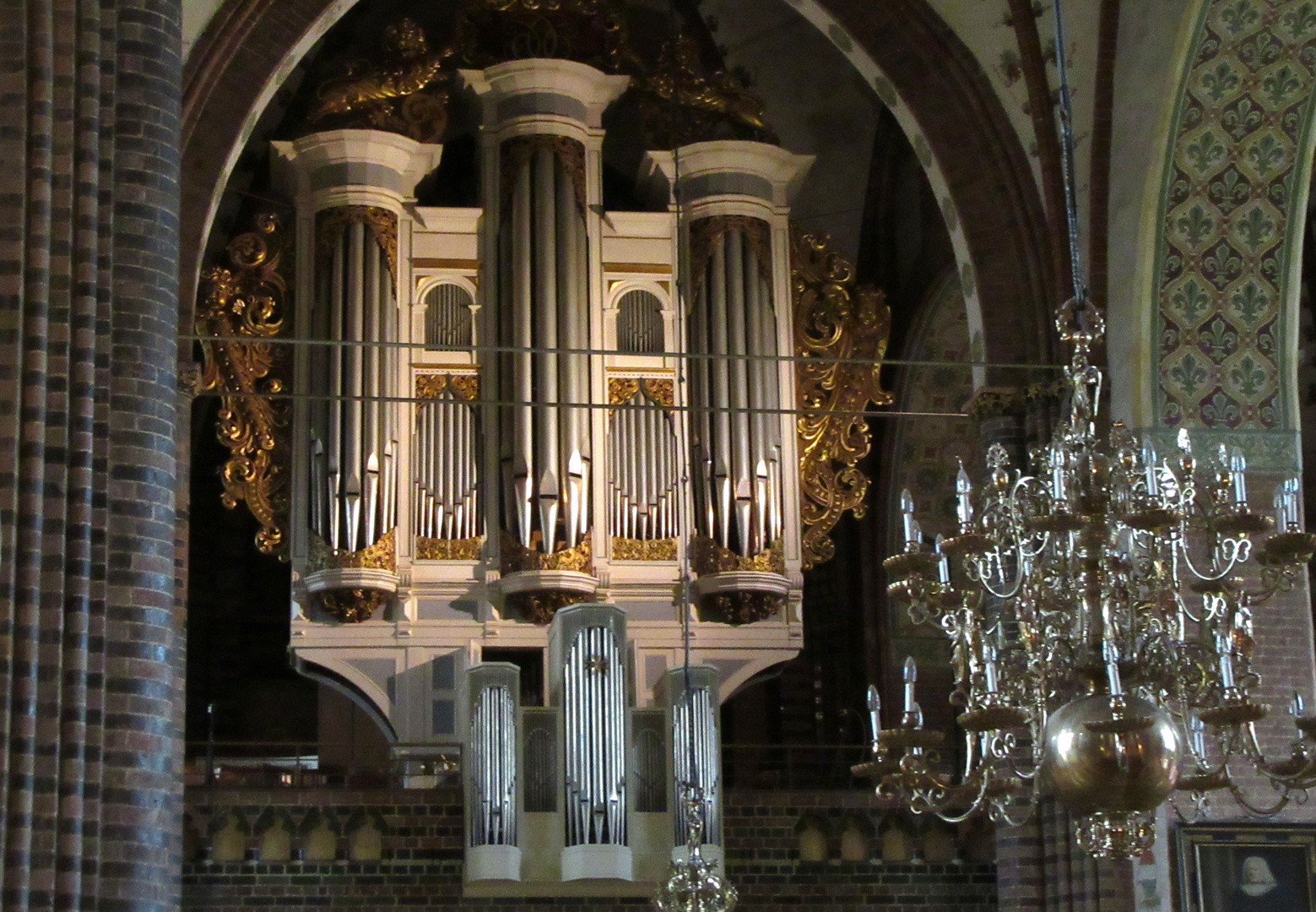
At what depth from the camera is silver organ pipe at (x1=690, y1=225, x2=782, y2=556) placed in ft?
55.7

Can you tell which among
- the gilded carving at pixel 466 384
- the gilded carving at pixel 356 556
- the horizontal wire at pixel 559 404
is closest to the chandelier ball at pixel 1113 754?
the horizontal wire at pixel 559 404

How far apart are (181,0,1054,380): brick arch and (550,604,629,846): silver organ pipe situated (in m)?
3.31

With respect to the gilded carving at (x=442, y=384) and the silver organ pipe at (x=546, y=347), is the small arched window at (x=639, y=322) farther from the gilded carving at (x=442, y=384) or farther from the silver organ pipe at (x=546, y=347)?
the gilded carving at (x=442, y=384)

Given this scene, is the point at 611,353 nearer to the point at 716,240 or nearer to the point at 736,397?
the point at 736,397

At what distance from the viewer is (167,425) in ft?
33.1

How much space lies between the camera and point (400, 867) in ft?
51.5

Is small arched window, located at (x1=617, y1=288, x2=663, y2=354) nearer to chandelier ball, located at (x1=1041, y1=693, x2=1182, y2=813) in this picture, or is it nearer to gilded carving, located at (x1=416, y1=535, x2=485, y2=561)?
gilded carving, located at (x1=416, y1=535, x2=485, y2=561)

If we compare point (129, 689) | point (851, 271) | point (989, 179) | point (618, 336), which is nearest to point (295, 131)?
point (618, 336)

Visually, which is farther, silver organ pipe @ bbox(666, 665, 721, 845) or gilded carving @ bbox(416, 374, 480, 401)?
gilded carving @ bbox(416, 374, 480, 401)

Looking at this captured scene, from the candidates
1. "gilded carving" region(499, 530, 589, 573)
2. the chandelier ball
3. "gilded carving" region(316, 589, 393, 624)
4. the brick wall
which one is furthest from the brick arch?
the chandelier ball

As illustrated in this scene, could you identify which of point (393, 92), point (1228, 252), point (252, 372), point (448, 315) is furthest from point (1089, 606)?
point (393, 92)

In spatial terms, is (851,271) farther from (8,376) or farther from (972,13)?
(8,376)

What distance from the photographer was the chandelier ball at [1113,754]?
872 centimetres

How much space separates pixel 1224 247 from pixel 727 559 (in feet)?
13.8
